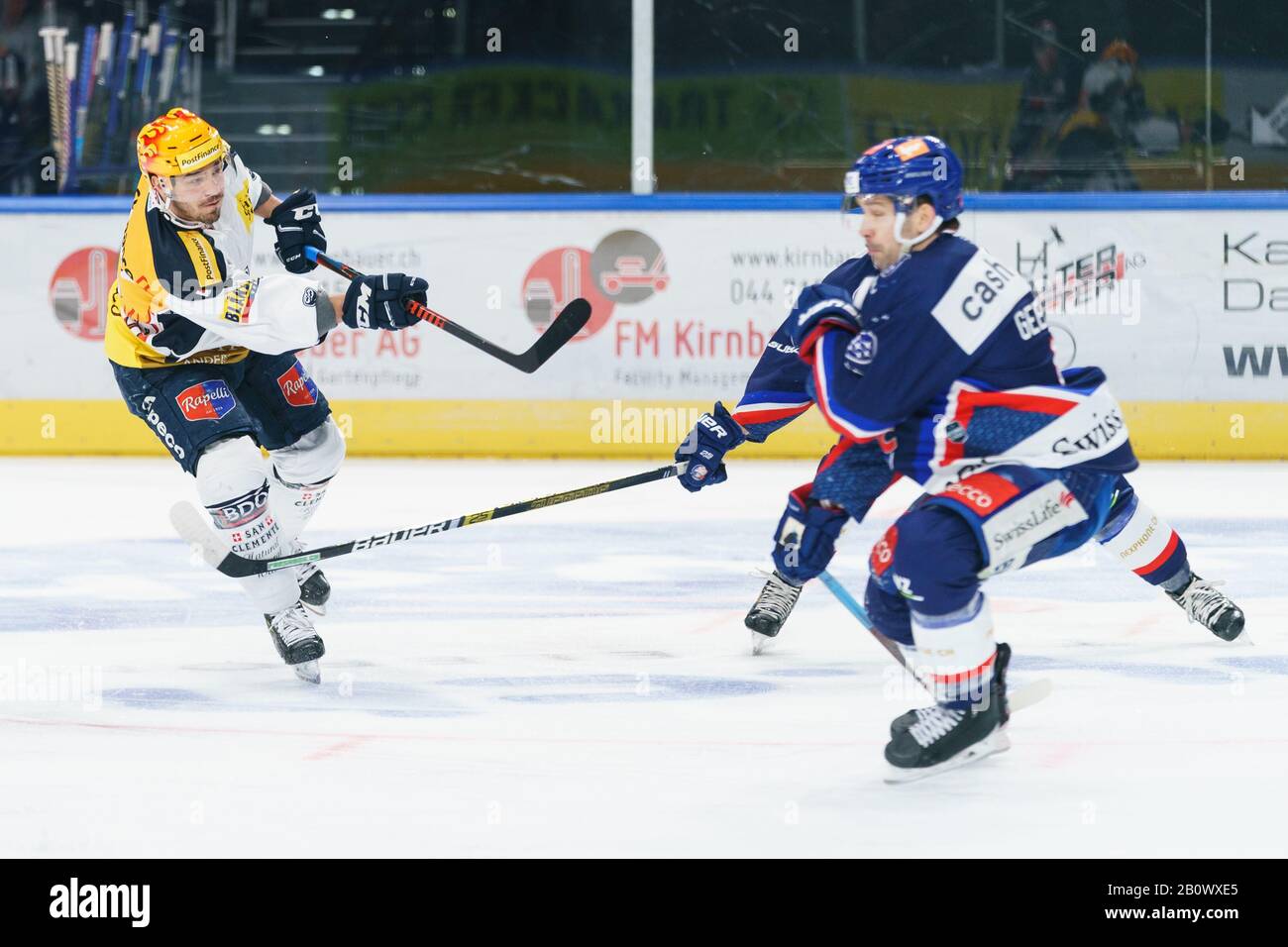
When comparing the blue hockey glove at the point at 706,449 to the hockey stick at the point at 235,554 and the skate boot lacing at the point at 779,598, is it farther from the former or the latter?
the skate boot lacing at the point at 779,598

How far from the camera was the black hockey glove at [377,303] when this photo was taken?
3.84 metres

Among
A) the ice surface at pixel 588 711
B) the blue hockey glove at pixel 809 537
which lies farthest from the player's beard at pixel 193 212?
the blue hockey glove at pixel 809 537

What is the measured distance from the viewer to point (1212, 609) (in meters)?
4.09

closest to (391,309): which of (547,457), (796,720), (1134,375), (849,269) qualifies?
(849,269)

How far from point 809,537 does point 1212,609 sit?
3.23 feet

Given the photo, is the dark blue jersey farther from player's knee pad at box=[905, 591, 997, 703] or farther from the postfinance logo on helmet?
the postfinance logo on helmet

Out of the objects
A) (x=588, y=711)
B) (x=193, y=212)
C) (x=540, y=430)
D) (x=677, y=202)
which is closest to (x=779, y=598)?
(x=588, y=711)

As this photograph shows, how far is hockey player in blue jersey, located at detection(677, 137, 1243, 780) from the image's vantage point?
2973mm

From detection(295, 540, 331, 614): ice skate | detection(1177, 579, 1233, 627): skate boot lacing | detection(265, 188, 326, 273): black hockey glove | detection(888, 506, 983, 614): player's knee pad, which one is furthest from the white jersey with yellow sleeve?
detection(1177, 579, 1233, 627): skate boot lacing

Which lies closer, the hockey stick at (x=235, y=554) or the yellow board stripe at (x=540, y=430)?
the hockey stick at (x=235, y=554)

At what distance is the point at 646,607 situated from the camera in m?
4.68

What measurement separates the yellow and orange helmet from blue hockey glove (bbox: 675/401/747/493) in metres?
1.17

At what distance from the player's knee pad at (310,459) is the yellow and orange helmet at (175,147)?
826 millimetres
